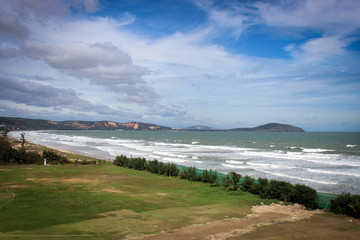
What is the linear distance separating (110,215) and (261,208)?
7.99 meters

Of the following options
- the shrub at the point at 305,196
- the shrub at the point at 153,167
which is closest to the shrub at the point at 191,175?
the shrub at the point at 153,167

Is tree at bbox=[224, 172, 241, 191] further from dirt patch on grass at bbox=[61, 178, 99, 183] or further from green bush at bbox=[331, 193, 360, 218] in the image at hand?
dirt patch on grass at bbox=[61, 178, 99, 183]

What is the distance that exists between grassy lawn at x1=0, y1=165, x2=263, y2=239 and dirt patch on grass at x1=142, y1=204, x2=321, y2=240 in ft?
1.96

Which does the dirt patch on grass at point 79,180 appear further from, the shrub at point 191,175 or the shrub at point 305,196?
the shrub at point 305,196

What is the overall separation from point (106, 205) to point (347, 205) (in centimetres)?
1227

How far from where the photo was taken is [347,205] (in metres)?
13.1

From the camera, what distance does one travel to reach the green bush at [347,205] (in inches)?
500

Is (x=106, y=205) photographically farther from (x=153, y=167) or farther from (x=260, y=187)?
(x=153, y=167)

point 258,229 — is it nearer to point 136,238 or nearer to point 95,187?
point 136,238

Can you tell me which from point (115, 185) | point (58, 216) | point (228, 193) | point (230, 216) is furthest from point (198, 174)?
point (58, 216)

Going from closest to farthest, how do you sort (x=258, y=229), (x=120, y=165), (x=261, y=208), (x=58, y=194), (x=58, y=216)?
(x=258, y=229) → (x=58, y=216) → (x=261, y=208) → (x=58, y=194) → (x=120, y=165)

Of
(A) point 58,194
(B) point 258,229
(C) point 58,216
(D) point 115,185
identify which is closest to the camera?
(B) point 258,229

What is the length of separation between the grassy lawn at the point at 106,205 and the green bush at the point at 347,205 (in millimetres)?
4032

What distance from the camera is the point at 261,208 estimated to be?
1432 cm
